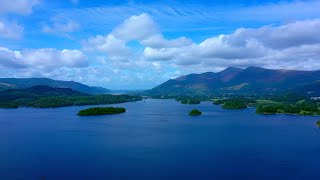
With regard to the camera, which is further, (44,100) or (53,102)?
(44,100)

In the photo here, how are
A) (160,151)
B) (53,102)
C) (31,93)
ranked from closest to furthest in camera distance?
(160,151), (53,102), (31,93)

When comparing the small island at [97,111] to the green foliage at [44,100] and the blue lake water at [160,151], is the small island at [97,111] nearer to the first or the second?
the blue lake water at [160,151]

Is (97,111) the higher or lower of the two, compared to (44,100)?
lower

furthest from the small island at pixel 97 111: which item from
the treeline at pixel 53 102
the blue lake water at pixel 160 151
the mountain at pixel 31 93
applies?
the mountain at pixel 31 93

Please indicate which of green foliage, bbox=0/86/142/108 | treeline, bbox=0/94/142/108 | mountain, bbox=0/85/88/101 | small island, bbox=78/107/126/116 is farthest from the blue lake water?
mountain, bbox=0/85/88/101

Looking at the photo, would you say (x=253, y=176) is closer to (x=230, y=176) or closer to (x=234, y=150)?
(x=230, y=176)

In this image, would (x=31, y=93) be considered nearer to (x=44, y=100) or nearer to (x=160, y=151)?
(x=44, y=100)

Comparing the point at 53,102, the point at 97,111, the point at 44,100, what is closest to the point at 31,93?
the point at 44,100

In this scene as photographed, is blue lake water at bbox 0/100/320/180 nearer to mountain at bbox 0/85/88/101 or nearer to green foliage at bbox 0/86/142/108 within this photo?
green foliage at bbox 0/86/142/108

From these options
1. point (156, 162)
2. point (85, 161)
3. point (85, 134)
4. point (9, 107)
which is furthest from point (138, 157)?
point (9, 107)
